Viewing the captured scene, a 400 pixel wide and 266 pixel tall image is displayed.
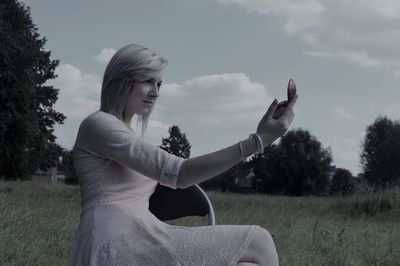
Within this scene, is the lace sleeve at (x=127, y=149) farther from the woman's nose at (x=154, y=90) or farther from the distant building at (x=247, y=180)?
the distant building at (x=247, y=180)

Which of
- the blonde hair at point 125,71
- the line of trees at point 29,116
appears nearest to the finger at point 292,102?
the blonde hair at point 125,71

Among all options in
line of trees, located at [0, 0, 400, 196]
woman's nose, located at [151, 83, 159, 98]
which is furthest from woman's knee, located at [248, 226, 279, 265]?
line of trees, located at [0, 0, 400, 196]

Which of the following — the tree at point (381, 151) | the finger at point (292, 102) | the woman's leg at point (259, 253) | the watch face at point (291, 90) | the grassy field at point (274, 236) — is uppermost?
the tree at point (381, 151)

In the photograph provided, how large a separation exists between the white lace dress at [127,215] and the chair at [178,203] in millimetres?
470

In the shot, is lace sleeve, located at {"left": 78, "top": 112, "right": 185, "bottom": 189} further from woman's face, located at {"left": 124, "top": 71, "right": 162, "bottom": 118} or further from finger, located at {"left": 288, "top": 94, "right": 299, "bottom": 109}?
finger, located at {"left": 288, "top": 94, "right": 299, "bottom": 109}

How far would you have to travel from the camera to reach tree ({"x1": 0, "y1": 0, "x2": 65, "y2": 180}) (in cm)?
2848

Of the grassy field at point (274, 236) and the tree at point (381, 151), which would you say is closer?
the grassy field at point (274, 236)

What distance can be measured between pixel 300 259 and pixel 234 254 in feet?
9.01

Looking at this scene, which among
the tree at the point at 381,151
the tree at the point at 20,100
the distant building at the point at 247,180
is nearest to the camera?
the tree at the point at 20,100

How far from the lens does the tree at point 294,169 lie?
50.2 meters

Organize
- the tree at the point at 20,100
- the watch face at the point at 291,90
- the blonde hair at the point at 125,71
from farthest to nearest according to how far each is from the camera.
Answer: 1. the tree at the point at 20,100
2. the blonde hair at the point at 125,71
3. the watch face at the point at 291,90

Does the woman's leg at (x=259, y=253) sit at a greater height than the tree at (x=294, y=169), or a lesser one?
lesser

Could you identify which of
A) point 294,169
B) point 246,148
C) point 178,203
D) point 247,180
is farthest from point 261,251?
point 247,180

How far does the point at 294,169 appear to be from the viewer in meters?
50.4
